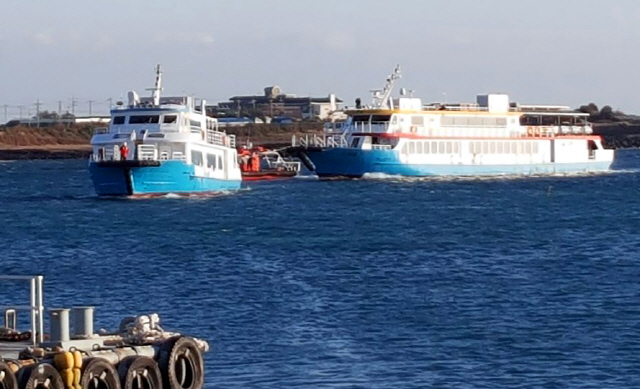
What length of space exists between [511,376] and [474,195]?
6365 cm

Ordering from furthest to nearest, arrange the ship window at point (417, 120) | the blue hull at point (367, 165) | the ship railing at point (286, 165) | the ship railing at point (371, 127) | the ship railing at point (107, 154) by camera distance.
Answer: the ship railing at point (286, 165)
the ship window at point (417, 120)
the ship railing at point (371, 127)
the blue hull at point (367, 165)
the ship railing at point (107, 154)

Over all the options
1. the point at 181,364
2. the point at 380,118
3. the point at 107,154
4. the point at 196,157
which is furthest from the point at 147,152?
the point at 181,364

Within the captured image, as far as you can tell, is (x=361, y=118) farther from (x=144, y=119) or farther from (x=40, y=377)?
(x=40, y=377)

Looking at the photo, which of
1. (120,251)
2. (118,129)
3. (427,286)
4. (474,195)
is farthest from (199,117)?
(427,286)

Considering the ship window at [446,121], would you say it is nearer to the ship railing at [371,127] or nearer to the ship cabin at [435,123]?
the ship cabin at [435,123]

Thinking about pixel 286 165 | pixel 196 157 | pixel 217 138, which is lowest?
pixel 286 165

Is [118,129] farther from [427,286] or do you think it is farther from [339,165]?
[427,286]

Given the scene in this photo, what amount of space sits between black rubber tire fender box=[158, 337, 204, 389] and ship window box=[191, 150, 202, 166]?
54243 millimetres

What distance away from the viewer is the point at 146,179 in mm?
76062

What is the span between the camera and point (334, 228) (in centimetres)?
6328

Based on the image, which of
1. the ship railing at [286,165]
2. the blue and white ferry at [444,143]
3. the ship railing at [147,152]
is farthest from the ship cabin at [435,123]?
the ship railing at [147,152]

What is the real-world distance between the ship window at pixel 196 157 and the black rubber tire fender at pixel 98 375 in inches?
2199

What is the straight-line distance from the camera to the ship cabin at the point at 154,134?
75.8 m

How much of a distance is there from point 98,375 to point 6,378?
1.50 metres
